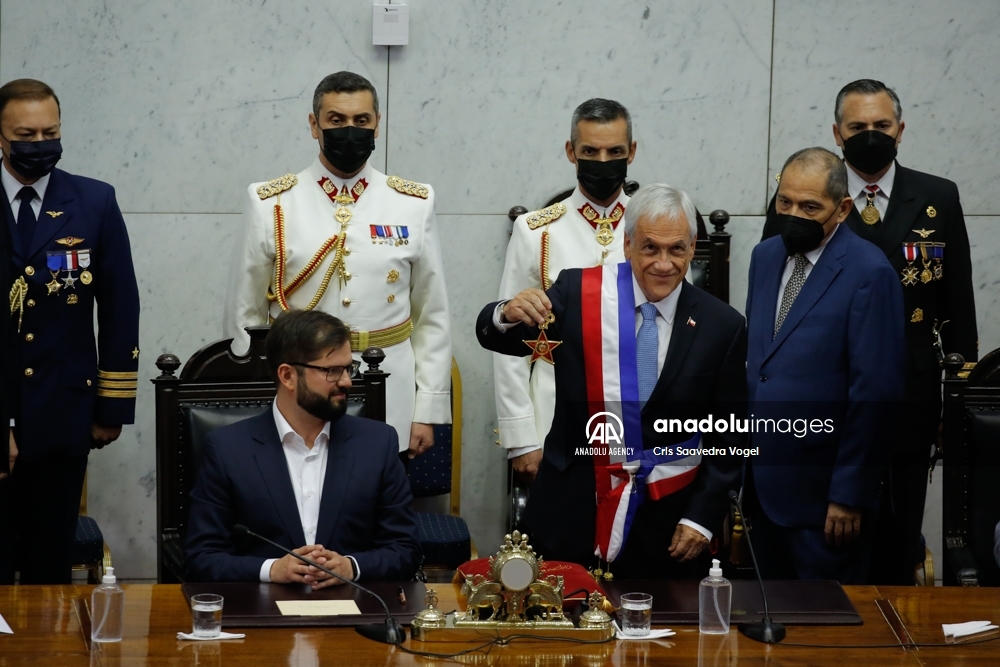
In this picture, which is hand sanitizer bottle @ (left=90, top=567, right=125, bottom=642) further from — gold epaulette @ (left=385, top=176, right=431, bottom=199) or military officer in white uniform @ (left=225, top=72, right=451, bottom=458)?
gold epaulette @ (left=385, top=176, right=431, bottom=199)

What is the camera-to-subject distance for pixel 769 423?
11.2 ft

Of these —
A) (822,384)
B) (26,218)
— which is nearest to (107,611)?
(26,218)

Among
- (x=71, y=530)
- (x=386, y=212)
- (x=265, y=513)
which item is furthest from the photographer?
(x=386, y=212)

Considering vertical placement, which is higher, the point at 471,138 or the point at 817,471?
the point at 471,138

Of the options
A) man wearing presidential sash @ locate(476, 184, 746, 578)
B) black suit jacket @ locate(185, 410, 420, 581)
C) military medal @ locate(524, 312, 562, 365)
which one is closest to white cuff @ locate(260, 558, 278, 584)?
black suit jacket @ locate(185, 410, 420, 581)

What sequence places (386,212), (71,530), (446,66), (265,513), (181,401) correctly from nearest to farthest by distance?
(265,513) → (181,401) → (71,530) → (386,212) → (446,66)

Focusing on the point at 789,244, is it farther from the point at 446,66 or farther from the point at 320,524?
the point at 446,66

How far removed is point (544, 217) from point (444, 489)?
3.60 ft

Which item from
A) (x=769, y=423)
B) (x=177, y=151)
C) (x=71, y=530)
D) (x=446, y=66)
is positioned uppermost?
(x=446, y=66)

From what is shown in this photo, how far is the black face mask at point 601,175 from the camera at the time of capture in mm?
4039

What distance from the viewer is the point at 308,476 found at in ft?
10.3

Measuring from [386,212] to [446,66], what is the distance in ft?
3.45

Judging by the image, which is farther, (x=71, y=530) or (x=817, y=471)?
(x=71, y=530)

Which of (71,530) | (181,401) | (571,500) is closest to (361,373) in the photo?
(181,401)
